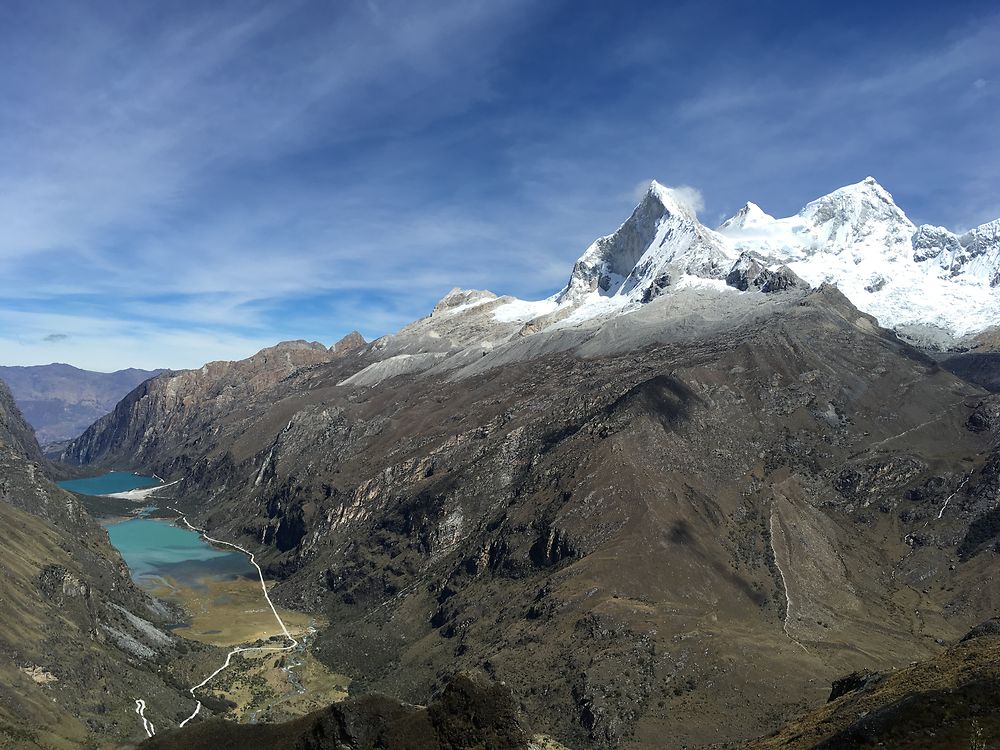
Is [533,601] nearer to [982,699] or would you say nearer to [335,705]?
[335,705]

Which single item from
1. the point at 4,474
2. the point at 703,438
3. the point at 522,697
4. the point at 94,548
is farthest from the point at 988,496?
the point at 4,474

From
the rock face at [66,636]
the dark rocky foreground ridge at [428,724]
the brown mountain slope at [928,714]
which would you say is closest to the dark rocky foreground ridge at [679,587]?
the rock face at [66,636]

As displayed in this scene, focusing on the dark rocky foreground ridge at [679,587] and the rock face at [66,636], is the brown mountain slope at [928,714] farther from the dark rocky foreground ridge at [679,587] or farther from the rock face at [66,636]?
the rock face at [66,636]

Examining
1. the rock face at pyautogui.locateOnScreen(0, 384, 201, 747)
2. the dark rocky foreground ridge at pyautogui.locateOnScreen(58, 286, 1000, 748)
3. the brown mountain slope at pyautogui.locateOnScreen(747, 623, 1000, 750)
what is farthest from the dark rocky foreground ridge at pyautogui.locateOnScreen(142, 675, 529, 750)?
the dark rocky foreground ridge at pyautogui.locateOnScreen(58, 286, 1000, 748)

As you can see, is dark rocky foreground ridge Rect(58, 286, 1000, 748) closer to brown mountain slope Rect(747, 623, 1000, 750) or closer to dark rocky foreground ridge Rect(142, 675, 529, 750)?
brown mountain slope Rect(747, 623, 1000, 750)

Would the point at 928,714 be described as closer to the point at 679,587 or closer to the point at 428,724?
the point at 428,724

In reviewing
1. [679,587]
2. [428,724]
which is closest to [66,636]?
[428,724]

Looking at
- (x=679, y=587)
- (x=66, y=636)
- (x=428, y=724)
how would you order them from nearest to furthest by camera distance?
(x=428, y=724)
(x=66, y=636)
(x=679, y=587)

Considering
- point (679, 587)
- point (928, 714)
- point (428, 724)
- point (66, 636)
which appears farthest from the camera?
point (679, 587)
